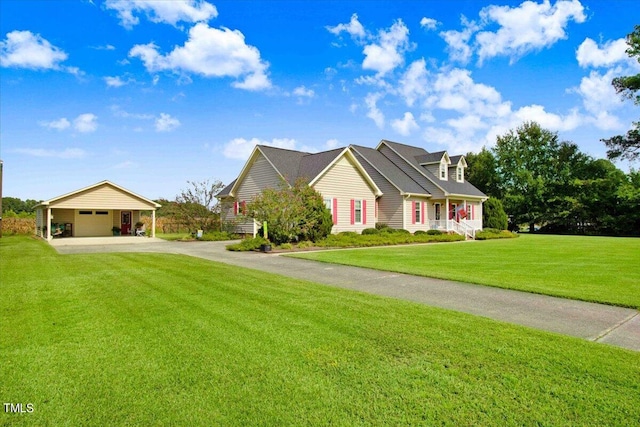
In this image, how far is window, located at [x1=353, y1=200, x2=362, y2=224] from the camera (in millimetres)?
26297

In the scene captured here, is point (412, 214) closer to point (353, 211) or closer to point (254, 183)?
point (353, 211)

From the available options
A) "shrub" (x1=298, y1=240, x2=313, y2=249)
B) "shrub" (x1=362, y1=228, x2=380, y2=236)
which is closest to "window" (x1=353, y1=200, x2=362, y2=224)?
"shrub" (x1=362, y1=228, x2=380, y2=236)

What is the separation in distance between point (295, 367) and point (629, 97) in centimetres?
4153

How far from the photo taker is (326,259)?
44.7 ft

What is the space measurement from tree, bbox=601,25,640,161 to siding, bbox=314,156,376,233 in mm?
25339

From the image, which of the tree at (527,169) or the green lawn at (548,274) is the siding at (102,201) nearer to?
the green lawn at (548,274)

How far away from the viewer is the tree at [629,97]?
31.2m

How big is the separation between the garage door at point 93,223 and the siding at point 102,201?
437 centimetres

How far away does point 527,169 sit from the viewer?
45719mm

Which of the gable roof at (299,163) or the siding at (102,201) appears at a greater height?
the gable roof at (299,163)

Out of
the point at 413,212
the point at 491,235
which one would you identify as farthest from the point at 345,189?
the point at 491,235

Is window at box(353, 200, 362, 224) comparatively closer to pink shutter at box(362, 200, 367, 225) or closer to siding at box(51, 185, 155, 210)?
pink shutter at box(362, 200, 367, 225)

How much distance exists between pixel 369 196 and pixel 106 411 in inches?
989

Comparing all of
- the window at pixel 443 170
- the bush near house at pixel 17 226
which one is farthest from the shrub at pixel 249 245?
the bush near house at pixel 17 226
